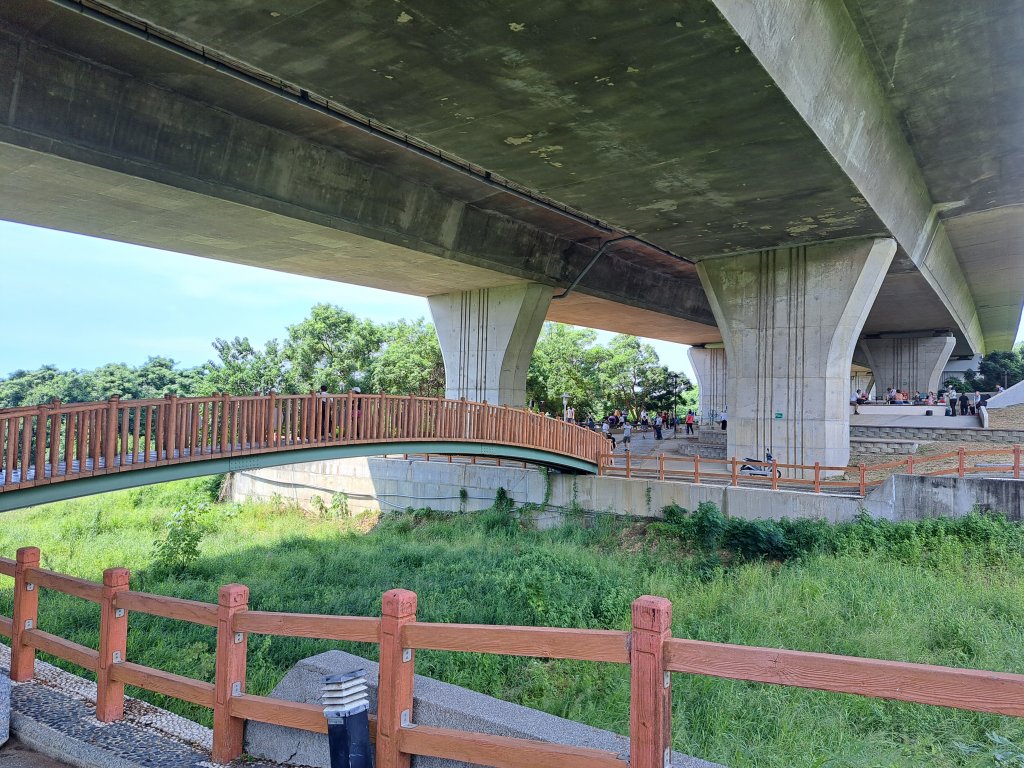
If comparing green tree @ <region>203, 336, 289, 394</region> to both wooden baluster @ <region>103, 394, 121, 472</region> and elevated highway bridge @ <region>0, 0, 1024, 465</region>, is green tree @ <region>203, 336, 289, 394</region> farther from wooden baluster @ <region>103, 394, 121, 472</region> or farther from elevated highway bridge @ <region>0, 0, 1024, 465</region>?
wooden baluster @ <region>103, 394, 121, 472</region>

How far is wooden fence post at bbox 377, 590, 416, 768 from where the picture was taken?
3.34 m

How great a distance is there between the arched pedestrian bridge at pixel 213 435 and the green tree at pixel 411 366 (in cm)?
1688

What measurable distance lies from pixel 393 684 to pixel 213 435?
25.0 ft

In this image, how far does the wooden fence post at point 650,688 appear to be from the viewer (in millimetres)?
2707

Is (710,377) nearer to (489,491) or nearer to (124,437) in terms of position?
(489,491)

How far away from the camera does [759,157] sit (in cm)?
1164

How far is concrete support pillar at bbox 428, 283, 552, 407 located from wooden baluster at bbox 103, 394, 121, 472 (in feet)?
47.9

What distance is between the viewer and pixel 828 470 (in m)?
16.9

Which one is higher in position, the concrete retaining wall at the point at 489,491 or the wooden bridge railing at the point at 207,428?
the wooden bridge railing at the point at 207,428

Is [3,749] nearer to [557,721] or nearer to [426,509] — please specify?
[557,721]

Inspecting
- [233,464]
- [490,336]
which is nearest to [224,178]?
[233,464]

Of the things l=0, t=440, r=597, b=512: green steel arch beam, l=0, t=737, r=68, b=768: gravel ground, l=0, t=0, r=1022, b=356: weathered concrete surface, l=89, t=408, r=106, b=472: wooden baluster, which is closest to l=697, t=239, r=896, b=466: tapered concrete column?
l=0, t=0, r=1022, b=356: weathered concrete surface

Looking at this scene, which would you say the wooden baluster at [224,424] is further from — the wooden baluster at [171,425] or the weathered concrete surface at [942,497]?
the weathered concrete surface at [942,497]

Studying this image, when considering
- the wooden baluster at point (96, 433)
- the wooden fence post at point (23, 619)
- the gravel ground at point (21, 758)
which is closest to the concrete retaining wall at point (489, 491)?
the wooden baluster at point (96, 433)
